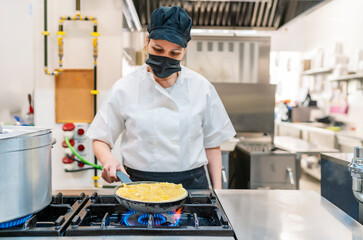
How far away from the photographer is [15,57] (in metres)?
2.86

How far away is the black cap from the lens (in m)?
1.33

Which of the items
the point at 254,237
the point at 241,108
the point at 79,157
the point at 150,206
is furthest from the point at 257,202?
the point at 241,108

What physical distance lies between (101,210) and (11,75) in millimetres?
2426

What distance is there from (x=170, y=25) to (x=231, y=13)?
6.77 ft

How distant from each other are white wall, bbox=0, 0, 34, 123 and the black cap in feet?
6.66

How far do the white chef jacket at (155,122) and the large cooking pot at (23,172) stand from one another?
598mm

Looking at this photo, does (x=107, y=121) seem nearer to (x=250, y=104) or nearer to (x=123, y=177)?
(x=123, y=177)

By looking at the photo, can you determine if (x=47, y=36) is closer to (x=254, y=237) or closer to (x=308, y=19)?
(x=254, y=237)

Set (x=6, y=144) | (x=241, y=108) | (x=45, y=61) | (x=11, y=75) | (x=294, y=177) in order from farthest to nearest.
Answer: (x=241, y=108), (x=294, y=177), (x=11, y=75), (x=45, y=61), (x=6, y=144)

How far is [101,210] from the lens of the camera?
1011 millimetres

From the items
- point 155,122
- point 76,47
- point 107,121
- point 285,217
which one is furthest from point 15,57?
point 285,217

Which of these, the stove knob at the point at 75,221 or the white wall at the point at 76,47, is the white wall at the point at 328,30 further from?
the stove knob at the point at 75,221

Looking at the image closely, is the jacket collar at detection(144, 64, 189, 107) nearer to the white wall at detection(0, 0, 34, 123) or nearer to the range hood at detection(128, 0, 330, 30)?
the range hood at detection(128, 0, 330, 30)

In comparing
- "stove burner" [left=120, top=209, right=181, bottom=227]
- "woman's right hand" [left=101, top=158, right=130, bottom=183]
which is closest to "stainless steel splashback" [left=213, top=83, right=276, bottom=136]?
"woman's right hand" [left=101, top=158, right=130, bottom=183]
